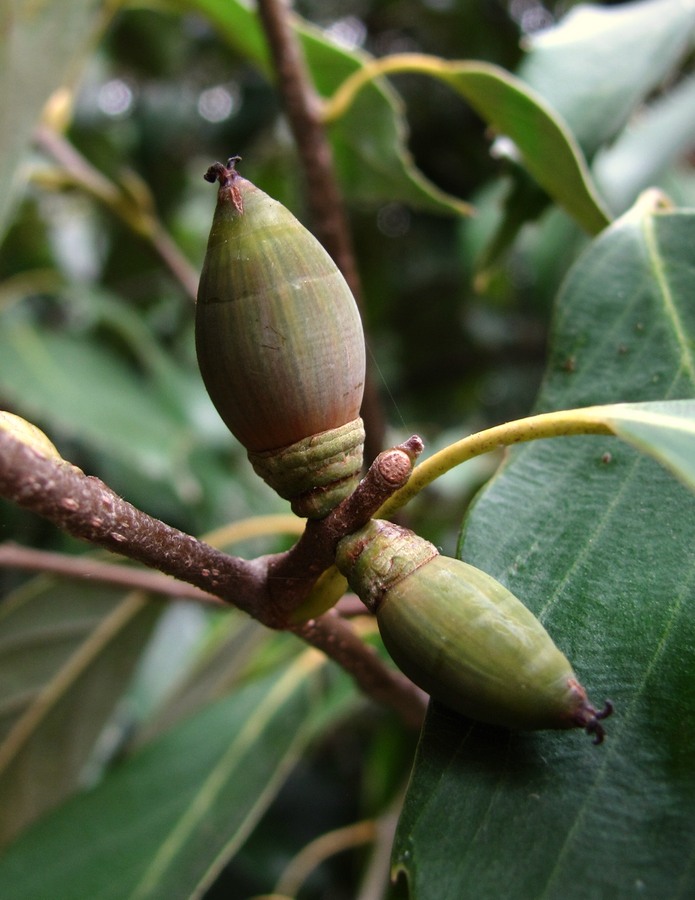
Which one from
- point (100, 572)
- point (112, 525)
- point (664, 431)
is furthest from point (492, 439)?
point (100, 572)

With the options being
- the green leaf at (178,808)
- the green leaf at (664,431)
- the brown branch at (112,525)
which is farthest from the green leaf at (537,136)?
the green leaf at (178,808)

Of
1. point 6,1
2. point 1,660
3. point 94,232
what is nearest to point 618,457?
point 6,1

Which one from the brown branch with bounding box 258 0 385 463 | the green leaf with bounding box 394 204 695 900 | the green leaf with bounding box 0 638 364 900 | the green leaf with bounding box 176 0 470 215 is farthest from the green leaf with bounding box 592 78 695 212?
the green leaf with bounding box 0 638 364 900

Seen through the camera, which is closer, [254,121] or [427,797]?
[427,797]

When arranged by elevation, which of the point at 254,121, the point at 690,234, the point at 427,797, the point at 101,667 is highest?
the point at 254,121

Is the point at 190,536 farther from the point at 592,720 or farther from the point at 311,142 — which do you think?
the point at 311,142

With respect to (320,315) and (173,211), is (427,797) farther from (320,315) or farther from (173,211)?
(173,211)
